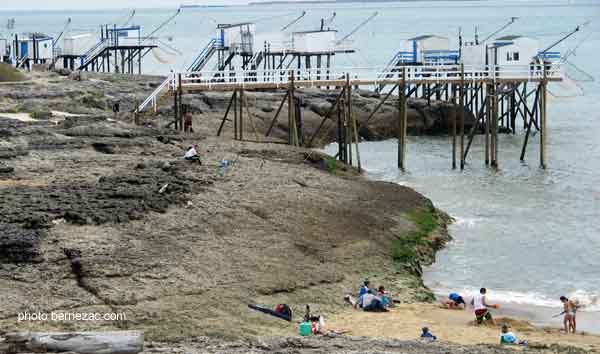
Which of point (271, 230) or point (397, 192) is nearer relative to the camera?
point (271, 230)

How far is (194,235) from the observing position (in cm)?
2930

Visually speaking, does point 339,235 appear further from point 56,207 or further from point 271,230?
point 56,207

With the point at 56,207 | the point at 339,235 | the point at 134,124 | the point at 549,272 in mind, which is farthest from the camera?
the point at 134,124

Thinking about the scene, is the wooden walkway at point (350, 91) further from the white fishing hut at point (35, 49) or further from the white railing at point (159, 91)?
the white fishing hut at point (35, 49)

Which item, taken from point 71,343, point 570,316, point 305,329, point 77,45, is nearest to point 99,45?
point 77,45

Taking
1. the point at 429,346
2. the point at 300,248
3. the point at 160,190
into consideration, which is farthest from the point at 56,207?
the point at 429,346

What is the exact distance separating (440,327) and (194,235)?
21.1 feet

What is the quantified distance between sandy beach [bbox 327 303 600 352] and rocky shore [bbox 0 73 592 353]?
1086 mm

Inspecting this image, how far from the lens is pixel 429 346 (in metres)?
23.1

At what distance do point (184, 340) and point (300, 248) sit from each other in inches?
311

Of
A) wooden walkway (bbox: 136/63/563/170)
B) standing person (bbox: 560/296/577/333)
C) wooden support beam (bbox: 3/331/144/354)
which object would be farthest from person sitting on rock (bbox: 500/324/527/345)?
wooden walkway (bbox: 136/63/563/170)

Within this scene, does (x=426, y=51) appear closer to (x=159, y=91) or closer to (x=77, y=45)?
(x=159, y=91)

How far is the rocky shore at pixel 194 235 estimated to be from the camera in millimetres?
24188

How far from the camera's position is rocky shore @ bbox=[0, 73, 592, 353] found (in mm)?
24188
